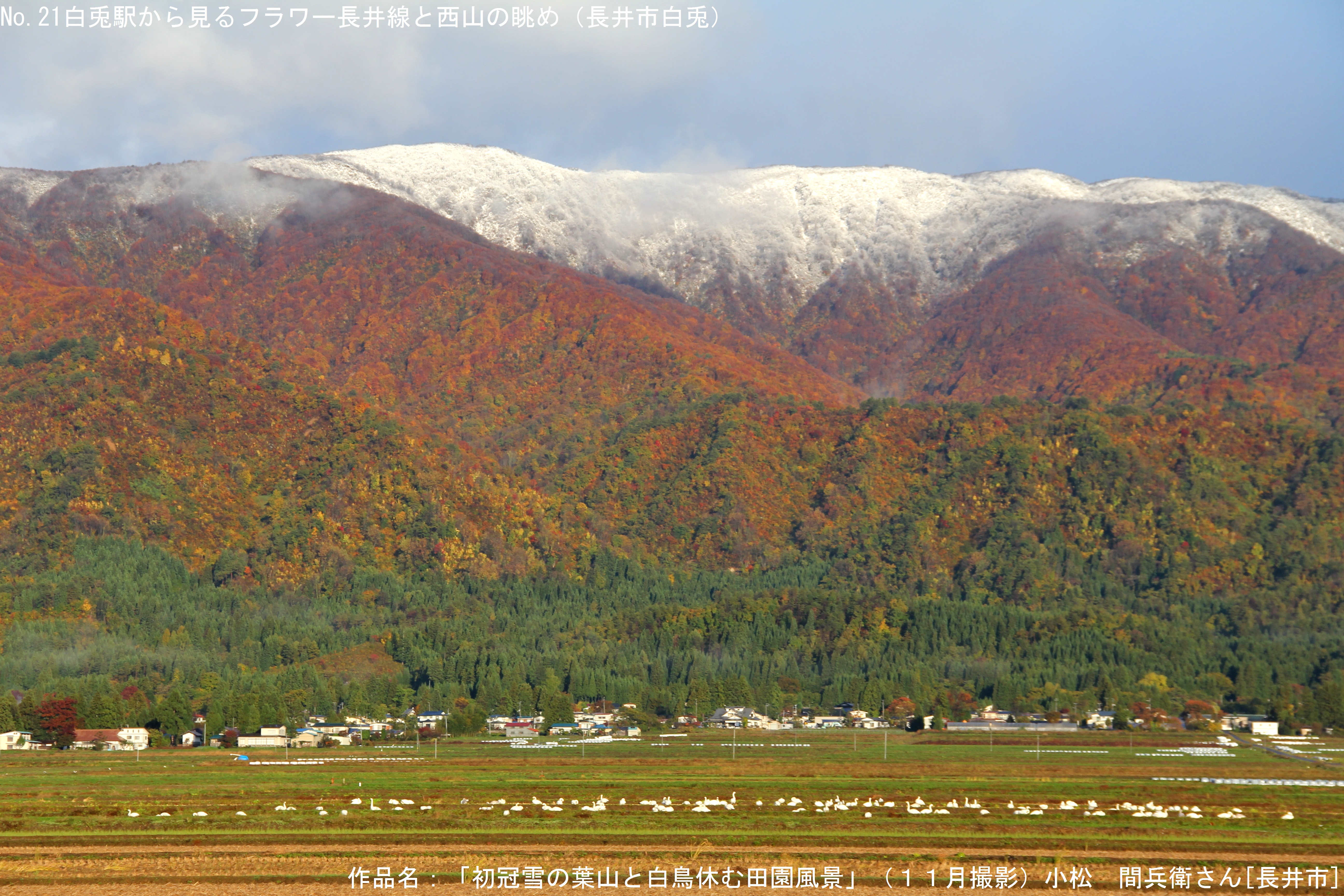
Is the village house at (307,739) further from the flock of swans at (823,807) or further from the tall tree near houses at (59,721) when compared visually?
the flock of swans at (823,807)

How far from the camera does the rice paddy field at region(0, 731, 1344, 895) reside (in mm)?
77750

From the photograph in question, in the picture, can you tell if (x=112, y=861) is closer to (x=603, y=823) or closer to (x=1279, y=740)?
(x=603, y=823)

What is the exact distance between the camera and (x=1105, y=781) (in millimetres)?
127875

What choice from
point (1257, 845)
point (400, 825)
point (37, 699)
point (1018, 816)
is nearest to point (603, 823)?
A: point (400, 825)

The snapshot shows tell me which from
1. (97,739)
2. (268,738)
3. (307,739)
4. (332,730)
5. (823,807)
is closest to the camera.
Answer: (823,807)

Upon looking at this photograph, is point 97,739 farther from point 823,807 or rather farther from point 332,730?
point 823,807

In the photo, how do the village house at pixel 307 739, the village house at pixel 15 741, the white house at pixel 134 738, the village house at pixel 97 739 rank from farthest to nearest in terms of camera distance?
the village house at pixel 307 739
the white house at pixel 134 738
the village house at pixel 97 739
the village house at pixel 15 741

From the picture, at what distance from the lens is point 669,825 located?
309 feet

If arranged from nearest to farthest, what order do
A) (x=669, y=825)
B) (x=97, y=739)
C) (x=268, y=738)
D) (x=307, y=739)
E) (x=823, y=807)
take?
(x=669, y=825) < (x=823, y=807) < (x=97, y=739) < (x=268, y=738) < (x=307, y=739)

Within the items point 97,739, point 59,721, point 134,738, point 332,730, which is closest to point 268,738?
point 332,730

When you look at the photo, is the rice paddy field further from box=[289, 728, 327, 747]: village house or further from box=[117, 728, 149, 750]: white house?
box=[289, 728, 327, 747]: village house

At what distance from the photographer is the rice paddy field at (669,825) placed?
77.8 m

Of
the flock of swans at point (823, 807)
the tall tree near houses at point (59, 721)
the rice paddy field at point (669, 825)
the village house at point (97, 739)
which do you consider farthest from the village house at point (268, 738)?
the flock of swans at point (823, 807)

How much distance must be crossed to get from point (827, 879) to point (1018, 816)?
2809 cm
